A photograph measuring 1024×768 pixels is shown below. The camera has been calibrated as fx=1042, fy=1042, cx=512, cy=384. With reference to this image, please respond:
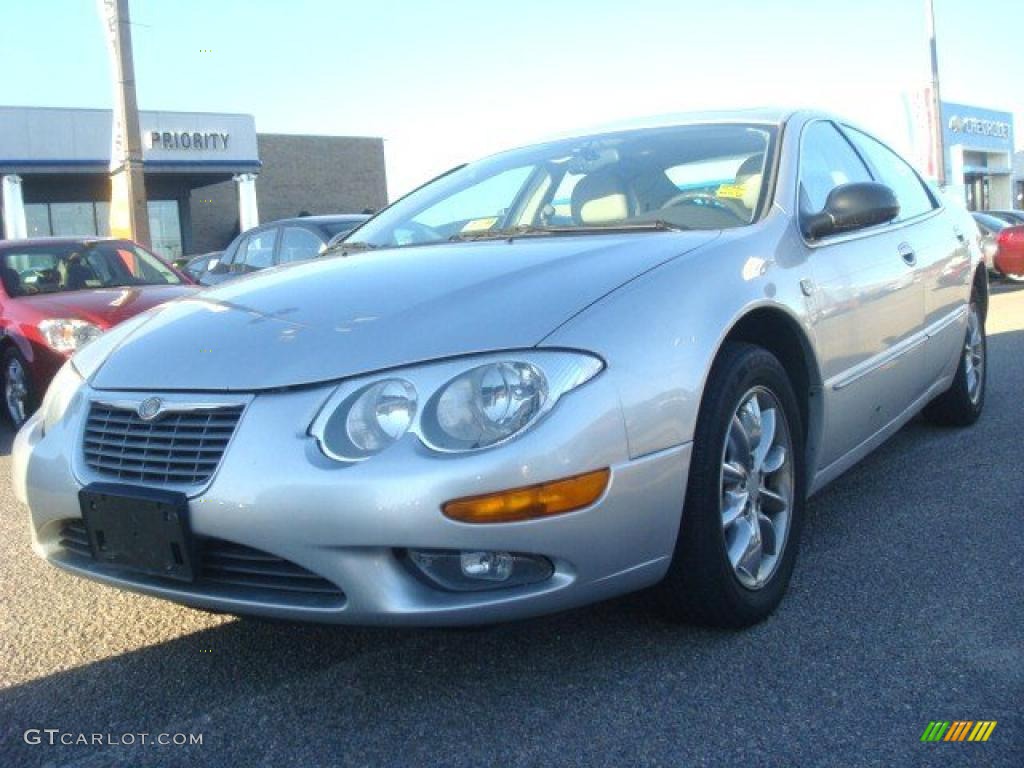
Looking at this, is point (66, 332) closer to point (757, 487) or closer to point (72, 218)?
point (757, 487)

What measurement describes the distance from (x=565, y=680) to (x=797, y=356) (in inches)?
49.3

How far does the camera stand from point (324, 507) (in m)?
2.17

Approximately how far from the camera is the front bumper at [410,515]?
2156 millimetres

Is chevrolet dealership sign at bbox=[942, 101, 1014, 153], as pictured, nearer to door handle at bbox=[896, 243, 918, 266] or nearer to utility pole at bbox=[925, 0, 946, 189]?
utility pole at bbox=[925, 0, 946, 189]

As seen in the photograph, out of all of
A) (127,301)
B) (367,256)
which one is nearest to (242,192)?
(127,301)

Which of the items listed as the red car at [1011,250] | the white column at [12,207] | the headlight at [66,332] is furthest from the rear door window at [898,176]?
the white column at [12,207]

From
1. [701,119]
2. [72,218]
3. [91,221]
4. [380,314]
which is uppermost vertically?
[72,218]

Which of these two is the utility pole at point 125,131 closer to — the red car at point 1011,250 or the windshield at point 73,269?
the windshield at point 73,269

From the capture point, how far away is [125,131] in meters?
11.9

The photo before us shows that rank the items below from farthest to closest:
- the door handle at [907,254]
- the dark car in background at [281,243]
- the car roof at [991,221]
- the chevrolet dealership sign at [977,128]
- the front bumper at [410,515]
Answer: the chevrolet dealership sign at [977,128]
the car roof at [991,221]
the dark car in background at [281,243]
the door handle at [907,254]
the front bumper at [410,515]

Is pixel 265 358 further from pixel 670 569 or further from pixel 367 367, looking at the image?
pixel 670 569
